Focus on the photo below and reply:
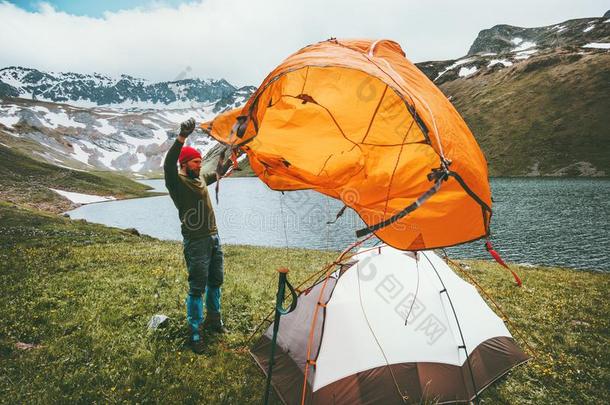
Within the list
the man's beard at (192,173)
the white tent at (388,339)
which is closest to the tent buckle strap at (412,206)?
the white tent at (388,339)

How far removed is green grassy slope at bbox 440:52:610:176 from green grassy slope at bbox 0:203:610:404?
89.5 m

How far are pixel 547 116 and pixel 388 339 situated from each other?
12178 cm

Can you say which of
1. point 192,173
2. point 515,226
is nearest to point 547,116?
point 515,226

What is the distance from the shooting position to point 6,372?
541cm

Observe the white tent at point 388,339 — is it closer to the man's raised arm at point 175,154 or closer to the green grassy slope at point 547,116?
the man's raised arm at point 175,154

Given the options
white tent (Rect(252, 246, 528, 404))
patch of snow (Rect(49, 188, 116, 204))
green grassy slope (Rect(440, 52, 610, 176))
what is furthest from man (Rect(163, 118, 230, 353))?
green grassy slope (Rect(440, 52, 610, 176))

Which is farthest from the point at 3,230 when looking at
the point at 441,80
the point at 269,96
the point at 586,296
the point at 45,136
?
the point at 45,136

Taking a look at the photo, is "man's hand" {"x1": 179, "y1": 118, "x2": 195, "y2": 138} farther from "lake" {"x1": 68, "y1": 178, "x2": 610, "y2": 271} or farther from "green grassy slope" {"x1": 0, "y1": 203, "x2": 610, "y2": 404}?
"lake" {"x1": 68, "y1": 178, "x2": 610, "y2": 271}

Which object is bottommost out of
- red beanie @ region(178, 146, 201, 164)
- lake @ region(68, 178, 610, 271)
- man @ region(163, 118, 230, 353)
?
lake @ region(68, 178, 610, 271)

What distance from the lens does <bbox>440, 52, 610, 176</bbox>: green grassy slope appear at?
83.0 meters

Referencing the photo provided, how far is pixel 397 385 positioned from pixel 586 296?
446 inches

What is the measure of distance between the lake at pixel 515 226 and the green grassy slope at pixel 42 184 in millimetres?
27586

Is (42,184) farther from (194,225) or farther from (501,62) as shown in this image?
(501,62)

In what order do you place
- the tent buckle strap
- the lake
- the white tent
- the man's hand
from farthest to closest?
the lake < the white tent < the man's hand < the tent buckle strap
